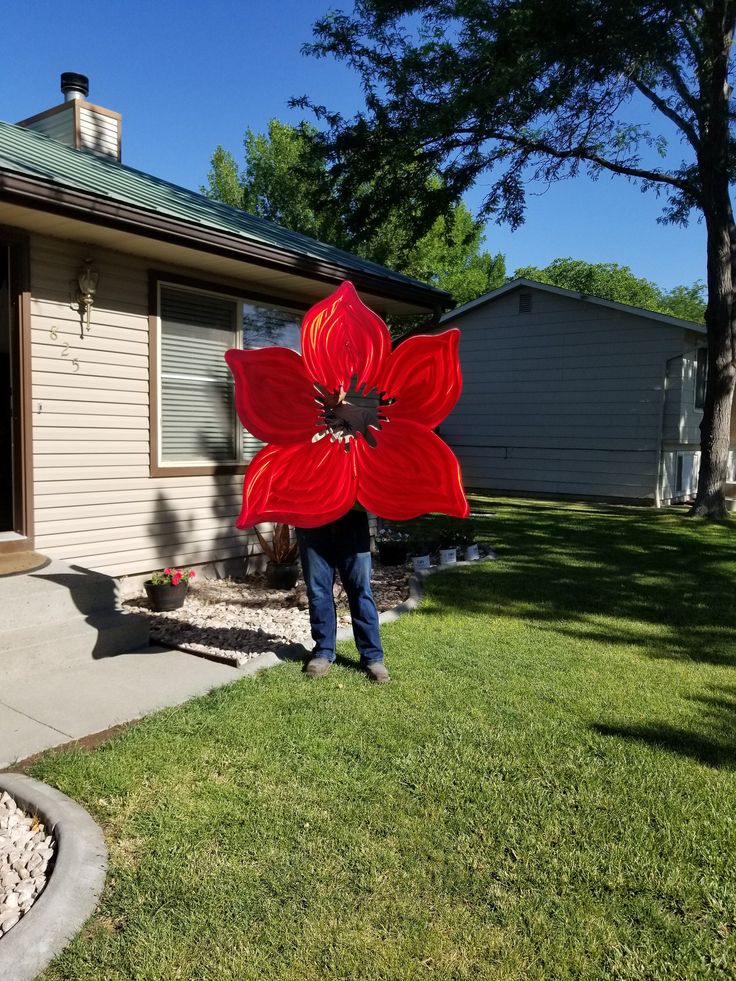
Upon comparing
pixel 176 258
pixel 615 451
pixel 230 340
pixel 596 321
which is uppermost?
pixel 596 321

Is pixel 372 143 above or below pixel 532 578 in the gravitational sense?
→ above

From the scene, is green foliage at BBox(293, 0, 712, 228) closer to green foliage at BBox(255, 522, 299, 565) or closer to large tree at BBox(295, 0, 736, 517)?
large tree at BBox(295, 0, 736, 517)

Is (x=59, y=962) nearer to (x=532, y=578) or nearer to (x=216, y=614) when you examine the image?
(x=216, y=614)

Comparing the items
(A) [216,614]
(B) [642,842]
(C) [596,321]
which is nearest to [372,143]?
(C) [596,321]

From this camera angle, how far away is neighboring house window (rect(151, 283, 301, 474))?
21.9 feet

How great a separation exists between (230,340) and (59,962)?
5.90 meters

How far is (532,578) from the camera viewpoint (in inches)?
297

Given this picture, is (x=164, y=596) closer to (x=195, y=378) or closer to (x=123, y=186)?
(x=195, y=378)

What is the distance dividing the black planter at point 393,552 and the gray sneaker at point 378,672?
12.6ft

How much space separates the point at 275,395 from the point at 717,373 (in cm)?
1116

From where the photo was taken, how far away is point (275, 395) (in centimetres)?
432

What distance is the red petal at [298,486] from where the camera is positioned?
4.14 meters

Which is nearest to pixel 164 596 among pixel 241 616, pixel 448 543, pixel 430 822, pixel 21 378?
pixel 241 616

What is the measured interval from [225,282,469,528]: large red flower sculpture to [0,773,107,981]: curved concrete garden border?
1.74m
